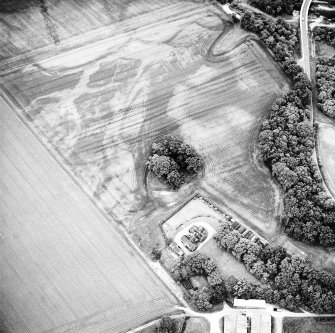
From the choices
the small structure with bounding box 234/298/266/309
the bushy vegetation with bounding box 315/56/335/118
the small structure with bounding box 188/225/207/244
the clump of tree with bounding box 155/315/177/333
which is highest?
the bushy vegetation with bounding box 315/56/335/118

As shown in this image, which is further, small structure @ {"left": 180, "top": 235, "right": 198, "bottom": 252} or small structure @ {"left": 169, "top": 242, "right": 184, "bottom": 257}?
small structure @ {"left": 180, "top": 235, "right": 198, "bottom": 252}

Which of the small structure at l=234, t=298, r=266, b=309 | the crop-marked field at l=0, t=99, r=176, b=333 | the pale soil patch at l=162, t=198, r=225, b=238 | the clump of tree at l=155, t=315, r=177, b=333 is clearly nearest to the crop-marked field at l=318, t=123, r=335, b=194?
the pale soil patch at l=162, t=198, r=225, b=238

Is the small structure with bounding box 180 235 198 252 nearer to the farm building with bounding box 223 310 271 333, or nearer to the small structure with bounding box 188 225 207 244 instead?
the small structure with bounding box 188 225 207 244

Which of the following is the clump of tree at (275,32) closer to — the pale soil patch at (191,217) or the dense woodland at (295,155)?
the dense woodland at (295,155)

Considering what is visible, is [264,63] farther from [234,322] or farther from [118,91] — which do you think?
[234,322]

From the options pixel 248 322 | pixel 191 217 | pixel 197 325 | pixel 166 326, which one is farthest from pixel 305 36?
pixel 166 326

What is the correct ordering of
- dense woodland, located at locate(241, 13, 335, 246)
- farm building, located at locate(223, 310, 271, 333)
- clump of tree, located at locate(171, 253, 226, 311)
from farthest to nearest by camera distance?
1. dense woodland, located at locate(241, 13, 335, 246)
2. clump of tree, located at locate(171, 253, 226, 311)
3. farm building, located at locate(223, 310, 271, 333)

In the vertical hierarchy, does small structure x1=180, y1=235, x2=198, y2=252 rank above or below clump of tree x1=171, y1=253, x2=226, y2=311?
above
